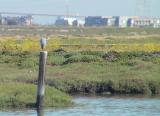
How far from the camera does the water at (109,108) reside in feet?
72.5

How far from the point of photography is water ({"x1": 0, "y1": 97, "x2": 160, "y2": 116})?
22094 mm

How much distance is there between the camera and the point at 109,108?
24266 millimetres

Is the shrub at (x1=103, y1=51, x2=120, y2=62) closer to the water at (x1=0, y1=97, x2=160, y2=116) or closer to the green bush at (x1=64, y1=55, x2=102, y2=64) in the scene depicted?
the green bush at (x1=64, y1=55, x2=102, y2=64)

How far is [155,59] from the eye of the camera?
37.5 metres

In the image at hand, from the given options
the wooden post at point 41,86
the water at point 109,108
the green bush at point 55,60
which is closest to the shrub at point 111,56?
the green bush at point 55,60

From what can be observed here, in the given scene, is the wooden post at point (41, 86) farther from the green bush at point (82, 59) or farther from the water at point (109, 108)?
the green bush at point (82, 59)

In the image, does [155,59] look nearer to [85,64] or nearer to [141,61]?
[141,61]

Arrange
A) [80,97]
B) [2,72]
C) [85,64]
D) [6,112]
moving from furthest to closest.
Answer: [85,64], [2,72], [80,97], [6,112]

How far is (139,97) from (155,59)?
35.2ft

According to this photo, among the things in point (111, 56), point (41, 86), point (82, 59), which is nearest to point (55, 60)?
point (82, 59)

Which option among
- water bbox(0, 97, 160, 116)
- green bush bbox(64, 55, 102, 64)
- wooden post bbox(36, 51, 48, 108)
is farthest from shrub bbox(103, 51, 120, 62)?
wooden post bbox(36, 51, 48, 108)

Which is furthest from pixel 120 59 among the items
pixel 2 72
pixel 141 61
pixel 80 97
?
pixel 80 97

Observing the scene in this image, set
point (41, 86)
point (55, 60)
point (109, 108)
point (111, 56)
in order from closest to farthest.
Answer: point (41, 86) → point (109, 108) → point (55, 60) → point (111, 56)

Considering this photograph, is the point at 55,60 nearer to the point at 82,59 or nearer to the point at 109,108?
the point at 82,59
